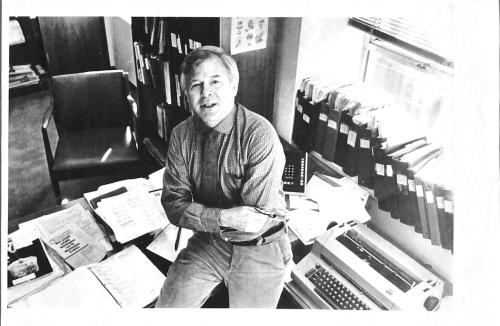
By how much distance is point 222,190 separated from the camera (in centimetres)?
132

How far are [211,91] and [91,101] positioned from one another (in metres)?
1.28

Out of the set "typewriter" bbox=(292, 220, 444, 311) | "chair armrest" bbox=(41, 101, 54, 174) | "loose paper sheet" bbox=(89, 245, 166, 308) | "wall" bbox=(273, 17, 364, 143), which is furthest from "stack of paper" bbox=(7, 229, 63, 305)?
"wall" bbox=(273, 17, 364, 143)

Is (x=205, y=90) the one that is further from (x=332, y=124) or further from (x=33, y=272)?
(x=33, y=272)

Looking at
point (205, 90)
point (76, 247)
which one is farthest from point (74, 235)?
point (205, 90)

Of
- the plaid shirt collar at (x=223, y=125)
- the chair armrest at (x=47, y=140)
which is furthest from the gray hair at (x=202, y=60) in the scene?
the chair armrest at (x=47, y=140)

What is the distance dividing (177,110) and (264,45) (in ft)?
1.48

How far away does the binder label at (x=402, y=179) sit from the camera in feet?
5.01

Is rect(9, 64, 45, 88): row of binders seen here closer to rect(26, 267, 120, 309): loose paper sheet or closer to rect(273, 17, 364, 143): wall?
rect(273, 17, 364, 143): wall

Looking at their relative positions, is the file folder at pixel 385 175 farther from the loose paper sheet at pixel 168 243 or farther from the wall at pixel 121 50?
the wall at pixel 121 50

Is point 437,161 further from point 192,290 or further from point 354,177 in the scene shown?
point 192,290

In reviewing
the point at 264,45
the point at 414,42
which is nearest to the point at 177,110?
the point at 264,45

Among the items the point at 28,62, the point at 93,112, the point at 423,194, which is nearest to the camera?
the point at 423,194

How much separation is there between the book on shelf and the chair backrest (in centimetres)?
103

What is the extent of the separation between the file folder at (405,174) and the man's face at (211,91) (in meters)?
0.67
